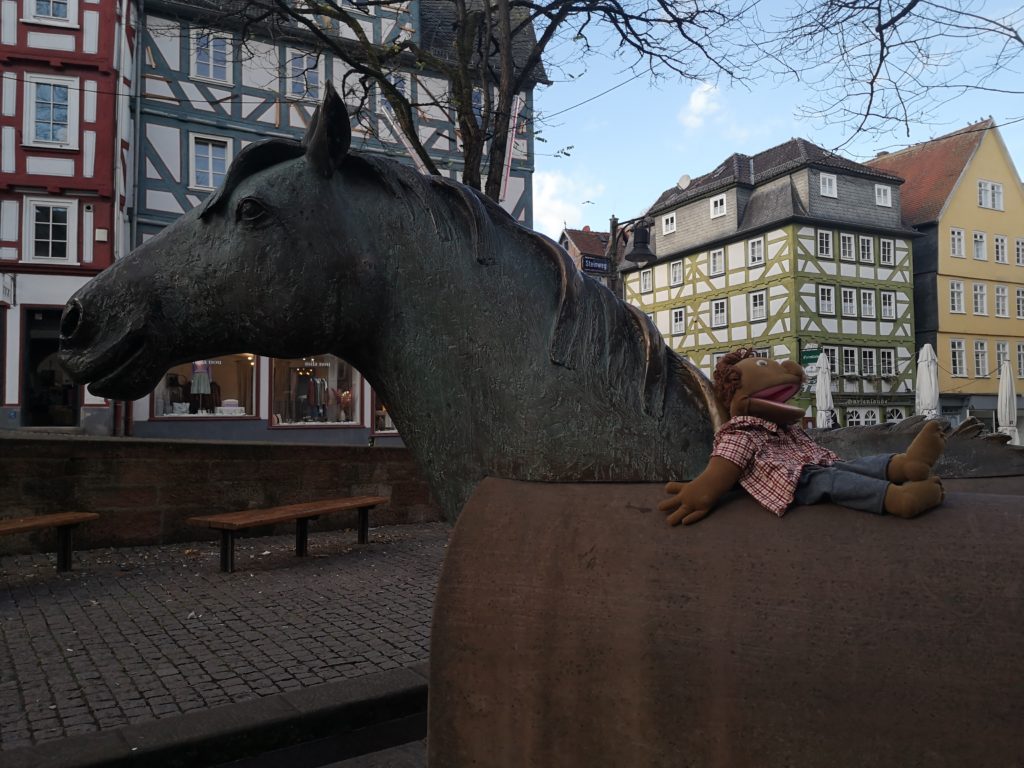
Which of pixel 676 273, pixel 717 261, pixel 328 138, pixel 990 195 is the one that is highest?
pixel 990 195

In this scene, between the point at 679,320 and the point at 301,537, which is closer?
the point at 301,537

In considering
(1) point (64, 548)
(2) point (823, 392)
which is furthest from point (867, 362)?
(1) point (64, 548)

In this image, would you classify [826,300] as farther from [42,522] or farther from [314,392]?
[42,522]

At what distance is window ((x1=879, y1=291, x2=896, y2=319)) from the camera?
2955cm

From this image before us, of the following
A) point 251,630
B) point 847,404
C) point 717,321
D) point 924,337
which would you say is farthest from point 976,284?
point 251,630

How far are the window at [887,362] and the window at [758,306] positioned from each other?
16.5 ft

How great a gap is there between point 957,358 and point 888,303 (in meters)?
4.17

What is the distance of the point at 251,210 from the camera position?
70.8 inches

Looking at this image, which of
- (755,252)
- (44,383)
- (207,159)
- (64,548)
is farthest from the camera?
(755,252)

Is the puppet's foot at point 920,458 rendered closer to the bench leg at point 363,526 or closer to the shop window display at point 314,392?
the bench leg at point 363,526

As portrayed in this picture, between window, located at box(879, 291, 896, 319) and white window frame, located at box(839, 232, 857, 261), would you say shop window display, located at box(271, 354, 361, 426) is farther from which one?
window, located at box(879, 291, 896, 319)

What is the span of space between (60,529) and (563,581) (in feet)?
22.6

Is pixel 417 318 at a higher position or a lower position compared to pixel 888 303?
lower

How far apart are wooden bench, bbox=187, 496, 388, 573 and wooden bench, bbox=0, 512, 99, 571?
970mm
